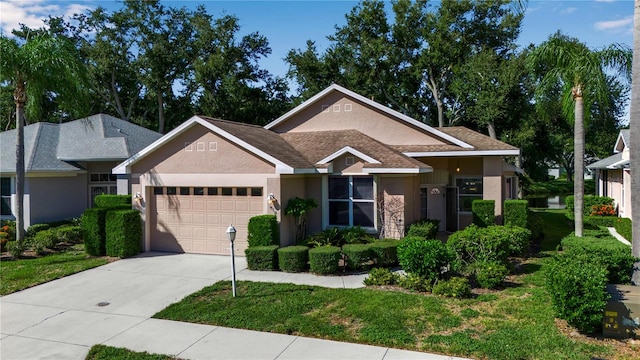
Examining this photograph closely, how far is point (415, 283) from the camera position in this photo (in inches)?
387

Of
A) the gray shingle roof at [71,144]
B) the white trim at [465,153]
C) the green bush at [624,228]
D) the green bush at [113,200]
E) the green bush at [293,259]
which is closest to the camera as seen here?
the green bush at [293,259]

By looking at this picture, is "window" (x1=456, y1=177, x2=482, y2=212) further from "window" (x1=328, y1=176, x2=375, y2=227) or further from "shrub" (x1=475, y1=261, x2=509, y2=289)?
"shrub" (x1=475, y1=261, x2=509, y2=289)

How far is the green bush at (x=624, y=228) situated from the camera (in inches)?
608

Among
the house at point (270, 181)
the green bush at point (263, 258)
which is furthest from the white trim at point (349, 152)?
the green bush at point (263, 258)

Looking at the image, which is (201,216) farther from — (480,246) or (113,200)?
(480,246)

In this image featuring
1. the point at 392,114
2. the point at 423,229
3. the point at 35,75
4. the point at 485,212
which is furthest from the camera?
the point at 392,114

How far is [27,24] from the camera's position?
35375 millimetres

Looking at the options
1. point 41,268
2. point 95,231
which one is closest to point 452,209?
point 95,231

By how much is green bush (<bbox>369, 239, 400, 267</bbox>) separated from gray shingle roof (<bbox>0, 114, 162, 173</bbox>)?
1312cm

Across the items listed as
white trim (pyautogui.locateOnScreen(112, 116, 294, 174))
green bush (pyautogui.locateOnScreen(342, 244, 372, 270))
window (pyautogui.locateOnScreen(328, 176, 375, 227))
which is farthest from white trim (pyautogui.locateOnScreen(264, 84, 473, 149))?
green bush (pyautogui.locateOnScreen(342, 244, 372, 270))

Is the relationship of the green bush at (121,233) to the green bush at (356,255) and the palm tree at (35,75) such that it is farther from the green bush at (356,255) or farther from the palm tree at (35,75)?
the green bush at (356,255)

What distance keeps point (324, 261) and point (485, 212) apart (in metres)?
6.96

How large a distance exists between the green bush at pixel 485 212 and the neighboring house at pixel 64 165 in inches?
588

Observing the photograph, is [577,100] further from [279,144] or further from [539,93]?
[279,144]
